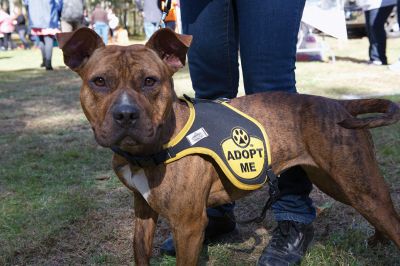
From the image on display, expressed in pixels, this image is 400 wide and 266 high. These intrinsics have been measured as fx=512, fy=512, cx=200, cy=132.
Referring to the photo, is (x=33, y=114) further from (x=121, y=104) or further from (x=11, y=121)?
(x=121, y=104)

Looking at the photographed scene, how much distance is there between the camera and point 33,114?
7504 mm

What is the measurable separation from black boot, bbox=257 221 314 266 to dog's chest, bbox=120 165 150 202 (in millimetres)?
951

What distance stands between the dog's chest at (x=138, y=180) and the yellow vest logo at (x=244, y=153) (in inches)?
16.7

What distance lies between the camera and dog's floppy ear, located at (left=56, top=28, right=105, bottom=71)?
2391 millimetres

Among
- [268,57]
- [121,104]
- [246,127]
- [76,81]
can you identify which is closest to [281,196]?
[246,127]

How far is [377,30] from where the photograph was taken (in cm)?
1149

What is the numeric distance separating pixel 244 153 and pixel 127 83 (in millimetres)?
727

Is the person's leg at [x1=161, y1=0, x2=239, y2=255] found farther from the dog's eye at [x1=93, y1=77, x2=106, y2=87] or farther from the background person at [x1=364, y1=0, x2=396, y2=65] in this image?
the background person at [x1=364, y1=0, x2=396, y2=65]

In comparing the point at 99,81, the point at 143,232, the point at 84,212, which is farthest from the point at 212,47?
the point at 84,212

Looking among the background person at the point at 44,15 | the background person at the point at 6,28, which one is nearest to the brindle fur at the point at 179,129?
the background person at the point at 44,15

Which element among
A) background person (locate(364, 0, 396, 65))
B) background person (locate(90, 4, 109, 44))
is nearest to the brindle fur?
background person (locate(364, 0, 396, 65))

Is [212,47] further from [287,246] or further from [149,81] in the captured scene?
[287,246]

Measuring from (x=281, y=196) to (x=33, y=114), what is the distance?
17.6ft

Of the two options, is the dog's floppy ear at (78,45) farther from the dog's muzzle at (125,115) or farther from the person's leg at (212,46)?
the person's leg at (212,46)
